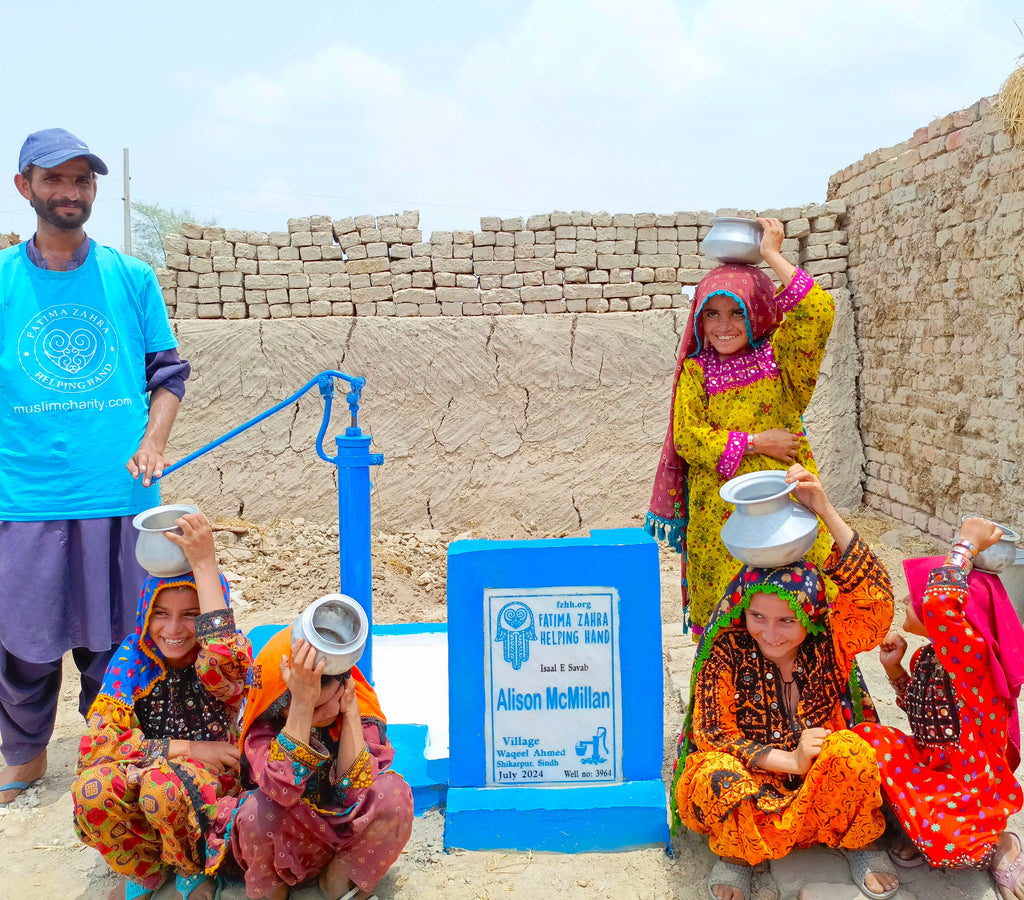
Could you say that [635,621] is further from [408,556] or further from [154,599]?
[408,556]

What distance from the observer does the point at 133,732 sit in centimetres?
243

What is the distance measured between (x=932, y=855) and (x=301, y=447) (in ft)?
17.0

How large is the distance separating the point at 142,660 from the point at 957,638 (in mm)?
2225

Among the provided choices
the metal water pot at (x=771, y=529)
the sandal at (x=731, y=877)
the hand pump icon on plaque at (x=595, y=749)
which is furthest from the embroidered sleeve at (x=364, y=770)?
the metal water pot at (x=771, y=529)

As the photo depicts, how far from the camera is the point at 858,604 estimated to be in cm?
241

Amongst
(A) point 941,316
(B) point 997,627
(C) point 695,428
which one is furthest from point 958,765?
(A) point 941,316

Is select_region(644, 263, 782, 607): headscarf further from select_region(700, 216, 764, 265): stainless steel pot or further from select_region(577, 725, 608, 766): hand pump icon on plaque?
select_region(577, 725, 608, 766): hand pump icon on plaque

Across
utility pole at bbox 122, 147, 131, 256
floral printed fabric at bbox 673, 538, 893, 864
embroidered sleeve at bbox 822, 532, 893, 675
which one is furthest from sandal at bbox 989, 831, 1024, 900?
utility pole at bbox 122, 147, 131, 256

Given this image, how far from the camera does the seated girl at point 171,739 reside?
2.30 meters

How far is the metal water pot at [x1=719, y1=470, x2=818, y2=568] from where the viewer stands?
7.66 feet

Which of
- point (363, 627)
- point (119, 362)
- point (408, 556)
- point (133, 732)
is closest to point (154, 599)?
point (133, 732)

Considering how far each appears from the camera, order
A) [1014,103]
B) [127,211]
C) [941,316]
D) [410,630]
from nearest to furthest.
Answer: [410,630] → [1014,103] → [941,316] → [127,211]

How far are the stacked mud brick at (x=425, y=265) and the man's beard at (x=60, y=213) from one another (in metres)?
3.35

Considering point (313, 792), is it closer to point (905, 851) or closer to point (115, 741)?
point (115, 741)
